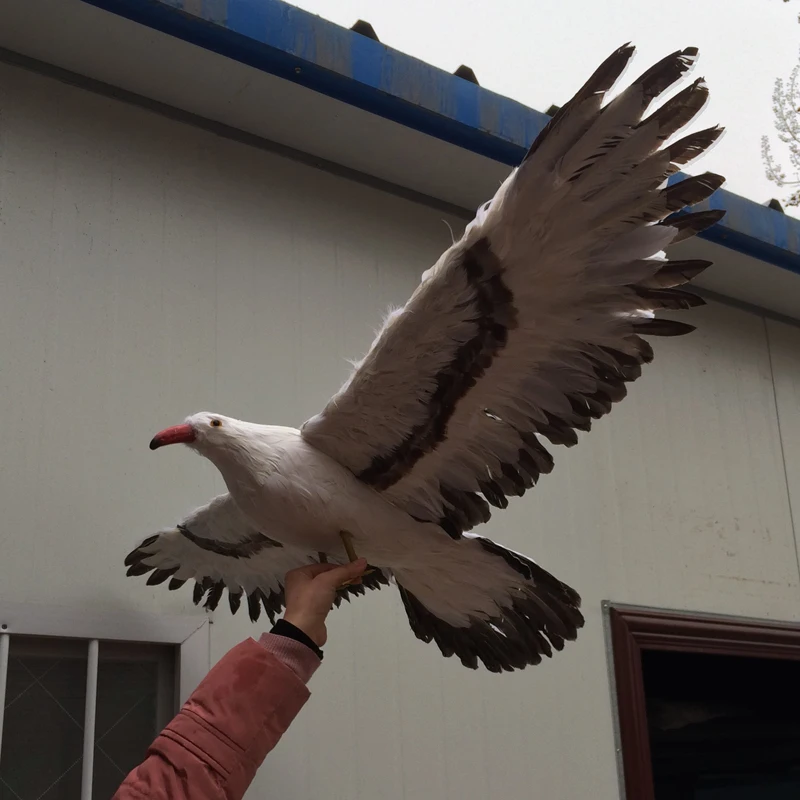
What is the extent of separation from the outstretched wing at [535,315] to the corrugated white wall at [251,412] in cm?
59

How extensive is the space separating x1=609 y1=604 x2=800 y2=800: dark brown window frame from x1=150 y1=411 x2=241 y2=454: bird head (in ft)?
4.45

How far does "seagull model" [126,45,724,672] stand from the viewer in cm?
109

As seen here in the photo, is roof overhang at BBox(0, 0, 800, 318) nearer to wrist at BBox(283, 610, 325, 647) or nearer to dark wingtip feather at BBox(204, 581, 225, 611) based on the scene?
dark wingtip feather at BBox(204, 581, 225, 611)

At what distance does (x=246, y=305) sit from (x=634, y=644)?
4.29ft

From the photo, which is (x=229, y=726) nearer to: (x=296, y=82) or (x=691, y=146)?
(x=691, y=146)

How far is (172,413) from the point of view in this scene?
1864 mm

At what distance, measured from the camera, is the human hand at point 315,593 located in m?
1.24

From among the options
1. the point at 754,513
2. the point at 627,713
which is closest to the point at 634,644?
the point at 627,713

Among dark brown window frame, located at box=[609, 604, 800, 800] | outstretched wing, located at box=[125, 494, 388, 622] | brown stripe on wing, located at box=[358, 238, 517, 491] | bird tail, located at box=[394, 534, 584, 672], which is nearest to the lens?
brown stripe on wing, located at box=[358, 238, 517, 491]

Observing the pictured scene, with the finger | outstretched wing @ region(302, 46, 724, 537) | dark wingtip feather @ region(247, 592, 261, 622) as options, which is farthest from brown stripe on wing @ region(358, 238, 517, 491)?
dark wingtip feather @ region(247, 592, 261, 622)

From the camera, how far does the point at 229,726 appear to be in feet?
3.58

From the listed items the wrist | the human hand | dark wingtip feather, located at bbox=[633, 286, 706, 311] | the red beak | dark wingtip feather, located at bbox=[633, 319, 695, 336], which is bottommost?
the wrist

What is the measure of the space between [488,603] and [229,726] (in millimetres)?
602

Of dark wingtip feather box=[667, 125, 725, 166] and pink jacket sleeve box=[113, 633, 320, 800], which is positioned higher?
dark wingtip feather box=[667, 125, 725, 166]
